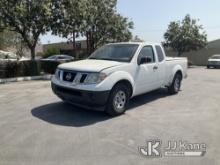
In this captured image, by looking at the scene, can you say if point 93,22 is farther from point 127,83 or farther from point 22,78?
point 127,83

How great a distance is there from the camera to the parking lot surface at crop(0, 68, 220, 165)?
4258 millimetres

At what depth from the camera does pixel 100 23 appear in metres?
23.9

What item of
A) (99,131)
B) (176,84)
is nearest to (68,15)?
(176,84)

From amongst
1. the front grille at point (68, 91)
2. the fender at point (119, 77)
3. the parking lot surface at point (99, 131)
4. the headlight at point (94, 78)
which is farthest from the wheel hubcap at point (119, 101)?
the front grille at point (68, 91)

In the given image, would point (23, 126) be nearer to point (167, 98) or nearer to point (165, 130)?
point (165, 130)

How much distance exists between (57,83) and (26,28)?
10.6 m

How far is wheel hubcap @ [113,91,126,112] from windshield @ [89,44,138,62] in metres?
0.97

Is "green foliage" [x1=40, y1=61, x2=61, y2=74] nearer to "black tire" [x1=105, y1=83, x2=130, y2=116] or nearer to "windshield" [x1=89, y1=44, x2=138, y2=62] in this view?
"windshield" [x1=89, y1=44, x2=138, y2=62]

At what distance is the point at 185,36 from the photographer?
108 feet

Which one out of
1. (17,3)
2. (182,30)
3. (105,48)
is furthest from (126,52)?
(182,30)

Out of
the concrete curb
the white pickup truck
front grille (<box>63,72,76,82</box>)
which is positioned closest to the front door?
the white pickup truck

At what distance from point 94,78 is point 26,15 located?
35.4ft

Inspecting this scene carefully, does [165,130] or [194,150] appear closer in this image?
[194,150]

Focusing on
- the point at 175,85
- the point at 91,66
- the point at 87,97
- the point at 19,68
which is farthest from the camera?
the point at 19,68
